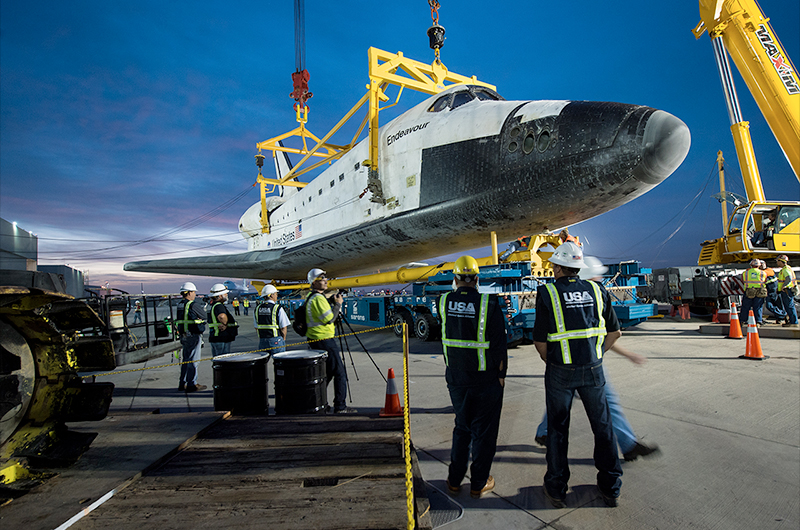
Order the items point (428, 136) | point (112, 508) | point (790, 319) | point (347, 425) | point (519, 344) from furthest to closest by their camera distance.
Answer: point (790, 319) → point (519, 344) → point (428, 136) → point (347, 425) → point (112, 508)

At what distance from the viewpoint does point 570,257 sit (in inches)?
109

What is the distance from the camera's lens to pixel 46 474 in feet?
8.47

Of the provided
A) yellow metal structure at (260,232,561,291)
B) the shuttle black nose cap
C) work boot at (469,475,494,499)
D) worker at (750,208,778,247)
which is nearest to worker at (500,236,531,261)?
yellow metal structure at (260,232,561,291)

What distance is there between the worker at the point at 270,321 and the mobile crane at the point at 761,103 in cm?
1573

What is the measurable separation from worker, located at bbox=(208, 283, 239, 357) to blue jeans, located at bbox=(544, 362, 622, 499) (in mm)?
4904

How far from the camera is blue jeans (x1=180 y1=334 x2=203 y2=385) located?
6090mm

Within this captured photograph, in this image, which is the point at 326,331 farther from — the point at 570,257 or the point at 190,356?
the point at 570,257

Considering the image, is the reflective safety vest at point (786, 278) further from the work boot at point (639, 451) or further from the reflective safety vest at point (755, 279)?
the work boot at point (639, 451)

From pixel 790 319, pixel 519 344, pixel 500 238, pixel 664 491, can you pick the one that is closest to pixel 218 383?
pixel 664 491

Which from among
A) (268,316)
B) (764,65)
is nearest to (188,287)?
(268,316)

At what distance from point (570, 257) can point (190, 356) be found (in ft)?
20.1

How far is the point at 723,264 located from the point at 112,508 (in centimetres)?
1876

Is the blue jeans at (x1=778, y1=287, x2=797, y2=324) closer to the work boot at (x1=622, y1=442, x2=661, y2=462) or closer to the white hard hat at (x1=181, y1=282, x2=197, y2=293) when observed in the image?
the work boot at (x1=622, y1=442, x2=661, y2=462)

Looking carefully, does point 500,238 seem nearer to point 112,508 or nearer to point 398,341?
point 398,341
